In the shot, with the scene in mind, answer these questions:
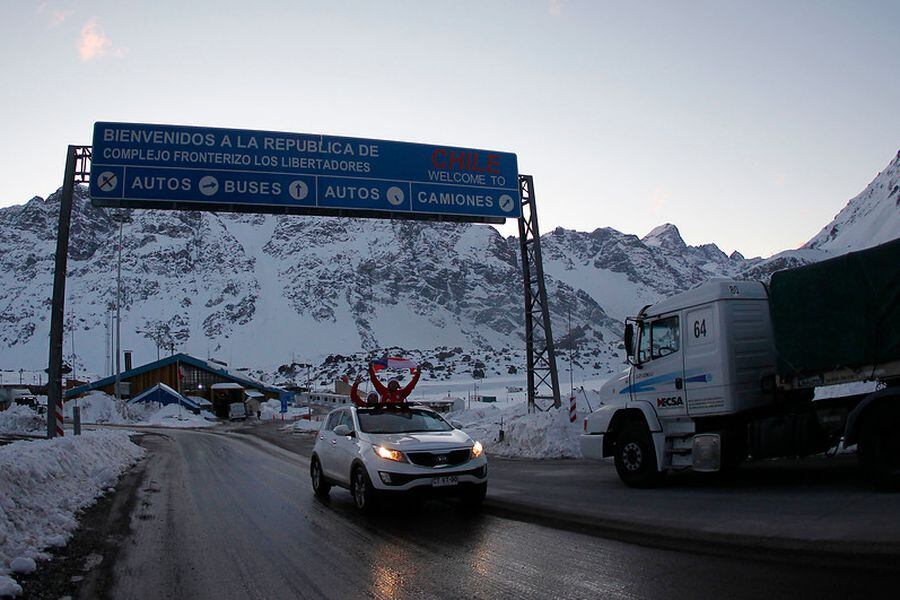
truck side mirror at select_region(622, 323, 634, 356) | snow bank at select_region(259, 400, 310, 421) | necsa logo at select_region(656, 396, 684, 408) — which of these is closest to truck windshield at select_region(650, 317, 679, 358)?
truck side mirror at select_region(622, 323, 634, 356)

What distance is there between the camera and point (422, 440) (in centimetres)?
989

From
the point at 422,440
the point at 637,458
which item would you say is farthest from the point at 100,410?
the point at 637,458

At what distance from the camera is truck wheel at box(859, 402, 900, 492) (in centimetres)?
850

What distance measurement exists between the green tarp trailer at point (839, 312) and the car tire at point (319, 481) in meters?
7.39

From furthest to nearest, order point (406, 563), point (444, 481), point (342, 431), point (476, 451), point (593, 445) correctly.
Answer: point (593, 445) → point (342, 431) → point (476, 451) → point (444, 481) → point (406, 563)

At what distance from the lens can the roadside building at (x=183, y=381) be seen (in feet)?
204

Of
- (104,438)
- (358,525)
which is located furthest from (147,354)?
(358,525)

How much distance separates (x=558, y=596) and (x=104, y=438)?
17.8 m

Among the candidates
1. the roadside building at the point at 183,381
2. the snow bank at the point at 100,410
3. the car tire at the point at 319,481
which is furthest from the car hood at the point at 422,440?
the roadside building at the point at 183,381

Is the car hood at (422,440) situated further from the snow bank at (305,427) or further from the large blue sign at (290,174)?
the snow bank at (305,427)

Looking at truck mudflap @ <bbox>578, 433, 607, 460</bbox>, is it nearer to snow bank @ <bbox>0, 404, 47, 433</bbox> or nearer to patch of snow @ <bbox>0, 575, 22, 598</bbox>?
patch of snow @ <bbox>0, 575, 22, 598</bbox>

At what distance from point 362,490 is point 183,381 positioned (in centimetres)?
6142

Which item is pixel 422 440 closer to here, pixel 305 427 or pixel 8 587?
pixel 8 587

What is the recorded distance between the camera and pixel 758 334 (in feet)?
35.4
